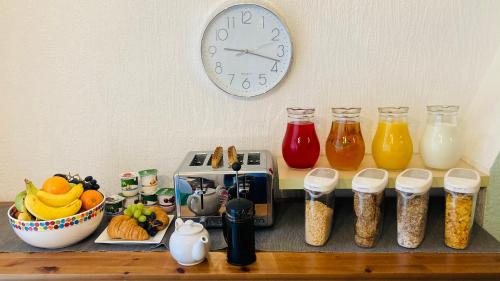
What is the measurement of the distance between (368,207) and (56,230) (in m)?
0.89

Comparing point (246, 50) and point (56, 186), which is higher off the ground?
point (246, 50)

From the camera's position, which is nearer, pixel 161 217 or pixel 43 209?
pixel 43 209

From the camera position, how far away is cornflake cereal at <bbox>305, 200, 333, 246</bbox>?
1203mm

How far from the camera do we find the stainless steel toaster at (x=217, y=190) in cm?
126

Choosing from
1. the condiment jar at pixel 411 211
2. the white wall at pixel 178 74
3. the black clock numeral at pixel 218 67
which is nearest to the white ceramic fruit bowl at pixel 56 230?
the white wall at pixel 178 74

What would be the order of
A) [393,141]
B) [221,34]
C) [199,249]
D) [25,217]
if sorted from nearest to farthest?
[199,249] < [25,217] < [393,141] < [221,34]

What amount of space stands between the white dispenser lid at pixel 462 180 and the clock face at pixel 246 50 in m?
0.62

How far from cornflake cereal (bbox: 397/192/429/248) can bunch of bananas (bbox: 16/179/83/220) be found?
3.14ft

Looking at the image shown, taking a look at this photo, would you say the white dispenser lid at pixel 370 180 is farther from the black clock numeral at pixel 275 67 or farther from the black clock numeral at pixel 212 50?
the black clock numeral at pixel 212 50

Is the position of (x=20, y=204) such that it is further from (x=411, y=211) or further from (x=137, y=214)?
(x=411, y=211)

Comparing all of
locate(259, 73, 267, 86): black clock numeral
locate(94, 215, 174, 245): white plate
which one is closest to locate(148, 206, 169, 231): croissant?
locate(94, 215, 174, 245): white plate

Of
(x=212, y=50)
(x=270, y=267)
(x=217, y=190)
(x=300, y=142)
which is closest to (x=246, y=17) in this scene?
(x=212, y=50)

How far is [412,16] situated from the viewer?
1393 mm

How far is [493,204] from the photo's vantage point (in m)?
1.24
